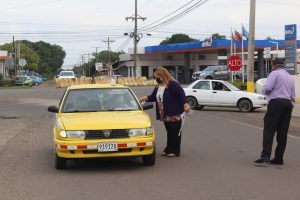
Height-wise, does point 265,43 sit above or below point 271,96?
above

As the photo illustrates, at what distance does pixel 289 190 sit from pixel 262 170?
1.53 meters

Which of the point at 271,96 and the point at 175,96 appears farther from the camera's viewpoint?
the point at 175,96

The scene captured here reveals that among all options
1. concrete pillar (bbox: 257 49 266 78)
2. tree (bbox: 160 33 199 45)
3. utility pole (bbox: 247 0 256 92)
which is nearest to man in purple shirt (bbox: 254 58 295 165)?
utility pole (bbox: 247 0 256 92)

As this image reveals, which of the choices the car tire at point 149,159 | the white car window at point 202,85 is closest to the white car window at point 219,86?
the white car window at point 202,85

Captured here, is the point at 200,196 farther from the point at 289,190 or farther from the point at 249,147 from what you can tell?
the point at 249,147

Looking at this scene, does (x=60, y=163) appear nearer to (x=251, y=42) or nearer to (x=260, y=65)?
(x=251, y=42)

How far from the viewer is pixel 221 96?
24094 millimetres

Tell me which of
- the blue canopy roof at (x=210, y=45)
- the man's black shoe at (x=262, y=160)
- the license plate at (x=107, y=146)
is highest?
the blue canopy roof at (x=210, y=45)

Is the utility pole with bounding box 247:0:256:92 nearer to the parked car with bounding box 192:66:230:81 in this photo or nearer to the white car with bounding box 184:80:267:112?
the white car with bounding box 184:80:267:112

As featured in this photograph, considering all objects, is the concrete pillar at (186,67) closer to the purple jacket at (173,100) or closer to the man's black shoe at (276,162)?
the purple jacket at (173,100)

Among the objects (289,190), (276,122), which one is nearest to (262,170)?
(276,122)

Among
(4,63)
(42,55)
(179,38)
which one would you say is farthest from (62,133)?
(42,55)

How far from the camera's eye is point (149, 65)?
3110 inches

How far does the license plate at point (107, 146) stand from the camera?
330 inches
